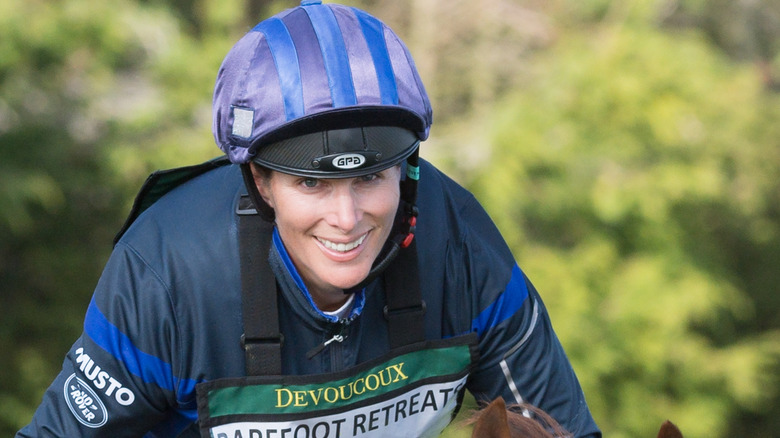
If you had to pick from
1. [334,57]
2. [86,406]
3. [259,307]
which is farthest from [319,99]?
[86,406]

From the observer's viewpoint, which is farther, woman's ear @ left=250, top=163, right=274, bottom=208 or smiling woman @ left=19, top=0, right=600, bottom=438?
woman's ear @ left=250, top=163, right=274, bottom=208

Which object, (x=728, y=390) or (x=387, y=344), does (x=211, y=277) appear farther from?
(x=728, y=390)

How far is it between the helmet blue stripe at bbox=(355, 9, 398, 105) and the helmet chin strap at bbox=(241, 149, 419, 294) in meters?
0.19

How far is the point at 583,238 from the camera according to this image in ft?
20.0

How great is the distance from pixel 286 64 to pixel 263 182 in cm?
28

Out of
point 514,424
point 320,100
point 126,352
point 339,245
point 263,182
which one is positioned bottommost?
point 514,424

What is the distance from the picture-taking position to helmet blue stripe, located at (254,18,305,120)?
6.46ft

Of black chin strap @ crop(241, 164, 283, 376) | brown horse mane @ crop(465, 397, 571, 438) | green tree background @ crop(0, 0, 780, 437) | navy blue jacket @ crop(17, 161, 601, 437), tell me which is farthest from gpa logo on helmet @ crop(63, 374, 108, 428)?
green tree background @ crop(0, 0, 780, 437)

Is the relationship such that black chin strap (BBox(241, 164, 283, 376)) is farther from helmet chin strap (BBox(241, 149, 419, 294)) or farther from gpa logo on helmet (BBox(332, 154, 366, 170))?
gpa logo on helmet (BBox(332, 154, 366, 170))

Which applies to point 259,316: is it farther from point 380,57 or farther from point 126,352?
point 380,57

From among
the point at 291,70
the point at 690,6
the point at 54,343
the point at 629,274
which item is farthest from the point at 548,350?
the point at 690,6

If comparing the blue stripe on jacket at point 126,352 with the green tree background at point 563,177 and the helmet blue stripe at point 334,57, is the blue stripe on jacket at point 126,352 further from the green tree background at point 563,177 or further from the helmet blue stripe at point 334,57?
the green tree background at point 563,177

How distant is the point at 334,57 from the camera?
203 centimetres

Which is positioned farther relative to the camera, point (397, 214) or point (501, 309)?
point (501, 309)
